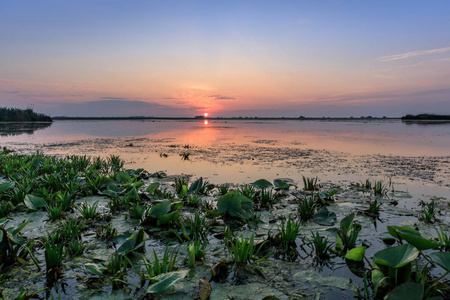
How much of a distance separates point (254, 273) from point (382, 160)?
8418 millimetres

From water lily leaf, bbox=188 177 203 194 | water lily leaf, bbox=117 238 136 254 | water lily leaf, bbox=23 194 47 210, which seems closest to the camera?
water lily leaf, bbox=117 238 136 254

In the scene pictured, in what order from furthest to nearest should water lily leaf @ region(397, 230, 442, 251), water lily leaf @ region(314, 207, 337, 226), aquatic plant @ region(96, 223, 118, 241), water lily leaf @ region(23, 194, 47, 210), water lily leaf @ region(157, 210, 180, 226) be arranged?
1. water lily leaf @ region(23, 194, 47, 210)
2. water lily leaf @ region(314, 207, 337, 226)
3. water lily leaf @ region(157, 210, 180, 226)
4. aquatic plant @ region(96, 223, 118, 241)
5. water lily leaf @ region(397, 230, 442, 251)

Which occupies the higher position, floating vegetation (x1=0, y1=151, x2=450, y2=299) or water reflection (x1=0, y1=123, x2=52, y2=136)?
water reflection (x1=0, y1=123, x2=52, y2=136)

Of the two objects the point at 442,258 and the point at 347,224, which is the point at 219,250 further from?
the point at 442,258

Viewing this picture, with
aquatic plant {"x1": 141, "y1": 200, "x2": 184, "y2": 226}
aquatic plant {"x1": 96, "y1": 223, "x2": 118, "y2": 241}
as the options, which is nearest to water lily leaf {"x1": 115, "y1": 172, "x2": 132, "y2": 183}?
aquatic plant {"x1": 141, "y1": 200, "x2": 184, "y2": 226}

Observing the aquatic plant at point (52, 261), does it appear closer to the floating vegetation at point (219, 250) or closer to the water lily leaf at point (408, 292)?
the floating vegetation at point (219, 250)

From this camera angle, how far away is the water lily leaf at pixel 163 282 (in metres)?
1.89

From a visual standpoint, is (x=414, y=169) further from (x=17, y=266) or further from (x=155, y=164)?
(x=17, y=266)

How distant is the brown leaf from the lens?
2.01 m

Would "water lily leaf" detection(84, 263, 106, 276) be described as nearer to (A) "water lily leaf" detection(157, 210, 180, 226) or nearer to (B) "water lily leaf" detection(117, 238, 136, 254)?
(B) "water lily leaf" detection(117, 238, 136, 254)

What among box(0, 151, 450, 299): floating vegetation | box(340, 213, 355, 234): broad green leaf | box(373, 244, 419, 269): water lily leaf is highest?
box(373, 244, 419, 269): water lily leaf

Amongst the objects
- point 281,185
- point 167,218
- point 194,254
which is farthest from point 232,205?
point 281,185

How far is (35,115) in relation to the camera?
39062 mm

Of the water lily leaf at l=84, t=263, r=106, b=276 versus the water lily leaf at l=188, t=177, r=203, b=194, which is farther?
the water lily leaf at l=188, t=177, r=203, b=194
